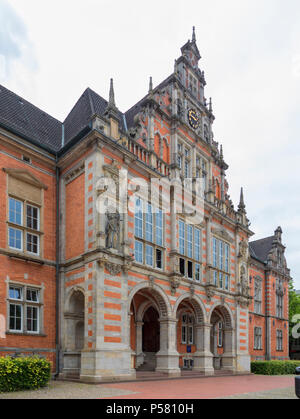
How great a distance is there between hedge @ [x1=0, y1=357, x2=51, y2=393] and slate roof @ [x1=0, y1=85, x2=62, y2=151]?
10172mm

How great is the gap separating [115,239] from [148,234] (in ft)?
11.0

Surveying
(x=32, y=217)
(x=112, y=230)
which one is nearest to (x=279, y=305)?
(x=112, y=230)

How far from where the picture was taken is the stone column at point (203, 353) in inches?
964

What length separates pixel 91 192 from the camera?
18.9 m

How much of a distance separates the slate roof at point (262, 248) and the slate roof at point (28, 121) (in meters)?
28.5

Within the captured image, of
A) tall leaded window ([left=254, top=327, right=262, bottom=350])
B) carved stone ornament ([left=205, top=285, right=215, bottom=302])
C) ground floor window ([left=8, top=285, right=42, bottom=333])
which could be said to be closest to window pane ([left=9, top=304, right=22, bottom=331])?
ground floor window ([left=8, top=285, right=42, bottom=333])

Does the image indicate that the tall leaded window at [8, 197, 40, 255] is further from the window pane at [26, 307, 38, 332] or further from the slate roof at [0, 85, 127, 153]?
the slate roof at [0, 85, 127, 153]

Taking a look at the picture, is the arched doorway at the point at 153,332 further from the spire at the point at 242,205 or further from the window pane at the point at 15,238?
the spire at the point at 242,205

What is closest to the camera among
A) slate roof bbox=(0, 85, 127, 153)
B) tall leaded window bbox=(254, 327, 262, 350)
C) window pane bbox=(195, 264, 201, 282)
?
slate roof bbox=(0, 85, 127, 153)

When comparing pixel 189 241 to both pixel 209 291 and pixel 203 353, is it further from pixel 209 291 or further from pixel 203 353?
pixel 203 353

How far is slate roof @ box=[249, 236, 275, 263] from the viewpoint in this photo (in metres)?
46.0

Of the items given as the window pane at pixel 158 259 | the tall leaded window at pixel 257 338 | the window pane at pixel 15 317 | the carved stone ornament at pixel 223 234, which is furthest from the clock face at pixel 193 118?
the tall leaded window at pixel 257 338

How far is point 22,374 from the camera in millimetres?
13750

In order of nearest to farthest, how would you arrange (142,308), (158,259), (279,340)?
1. (158,259)
2. (142,308)
3. (279,340)
